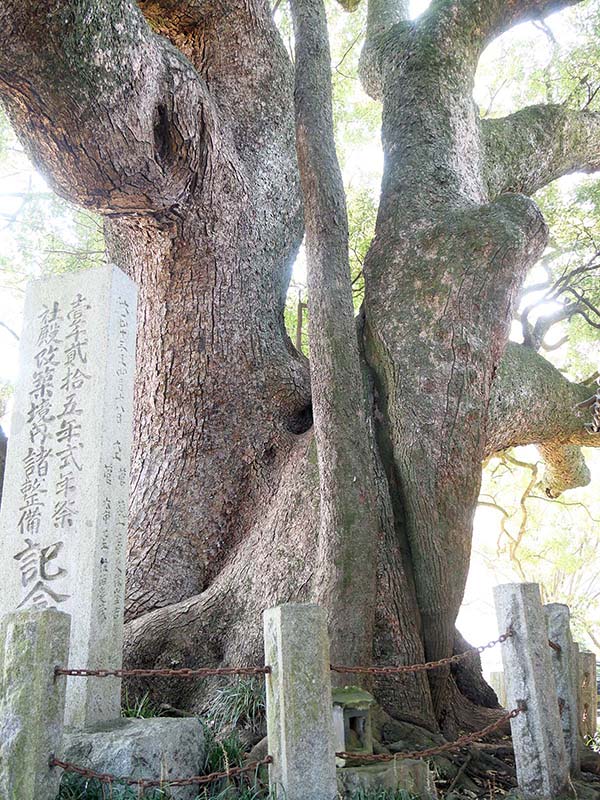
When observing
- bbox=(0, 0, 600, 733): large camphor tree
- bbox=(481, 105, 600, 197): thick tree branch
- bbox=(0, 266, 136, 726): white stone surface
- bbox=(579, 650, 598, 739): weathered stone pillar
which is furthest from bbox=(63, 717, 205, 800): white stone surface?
bbox=(481, 105, 600, 197): thick tree branch

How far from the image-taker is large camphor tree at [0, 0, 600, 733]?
169 inches

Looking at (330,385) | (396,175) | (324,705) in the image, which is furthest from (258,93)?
(324,705)

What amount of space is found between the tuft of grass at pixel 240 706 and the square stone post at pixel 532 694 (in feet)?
4.58

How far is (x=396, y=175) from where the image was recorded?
18.9ft

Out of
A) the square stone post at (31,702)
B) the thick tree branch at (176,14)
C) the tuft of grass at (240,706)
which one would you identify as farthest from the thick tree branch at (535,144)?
the square stone post at (31,702)

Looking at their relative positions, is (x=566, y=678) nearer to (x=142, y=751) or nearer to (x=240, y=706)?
(x=240, y=706)

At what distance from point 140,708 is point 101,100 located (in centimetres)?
361

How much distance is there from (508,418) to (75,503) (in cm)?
374

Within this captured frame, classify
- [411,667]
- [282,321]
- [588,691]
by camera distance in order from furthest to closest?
1. [282,321]
2. [588,691]
3. [411,667]

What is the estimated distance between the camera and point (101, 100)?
4344mm

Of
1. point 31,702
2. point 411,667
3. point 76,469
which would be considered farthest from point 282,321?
point 31,702

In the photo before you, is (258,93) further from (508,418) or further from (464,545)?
(464,545)

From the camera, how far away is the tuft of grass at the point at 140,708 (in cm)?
418

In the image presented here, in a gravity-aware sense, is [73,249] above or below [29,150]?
above
